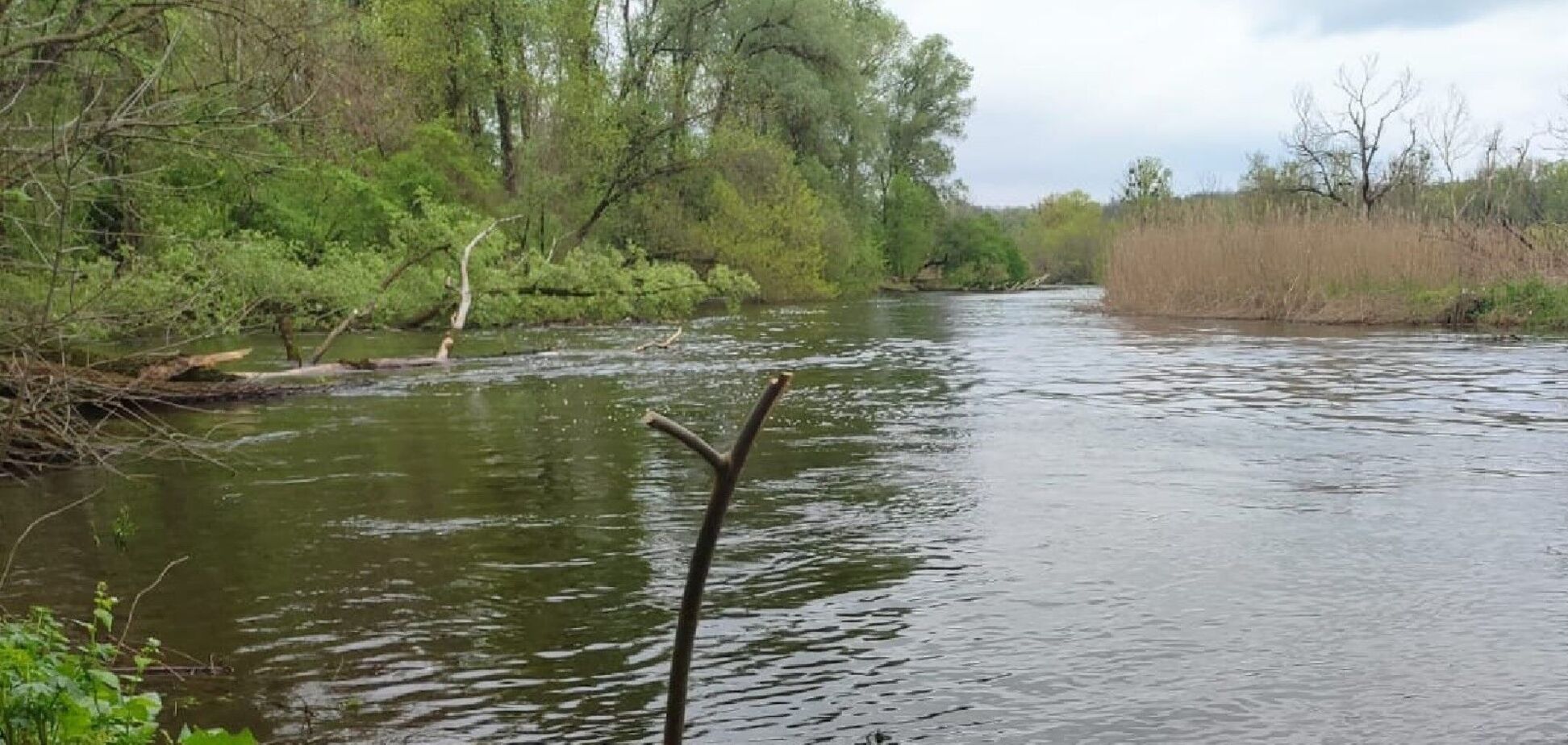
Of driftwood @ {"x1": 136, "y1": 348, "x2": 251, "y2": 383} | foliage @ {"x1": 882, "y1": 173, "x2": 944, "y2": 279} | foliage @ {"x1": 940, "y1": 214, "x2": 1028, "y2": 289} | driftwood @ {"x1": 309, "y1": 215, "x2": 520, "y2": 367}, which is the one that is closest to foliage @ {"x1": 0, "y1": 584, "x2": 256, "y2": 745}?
driftwood @ {"x1": 136, "y1": 348, "x2": 251, "y2": 383}

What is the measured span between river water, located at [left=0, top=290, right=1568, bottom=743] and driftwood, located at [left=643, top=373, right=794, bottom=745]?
355 cm

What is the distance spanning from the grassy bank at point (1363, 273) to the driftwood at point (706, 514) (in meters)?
31.7

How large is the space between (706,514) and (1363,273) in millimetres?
33726

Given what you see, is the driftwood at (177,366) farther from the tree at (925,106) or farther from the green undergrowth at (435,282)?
the tree at (925,106)

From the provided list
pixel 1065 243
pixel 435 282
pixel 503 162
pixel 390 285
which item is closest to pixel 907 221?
pixel 1065 243

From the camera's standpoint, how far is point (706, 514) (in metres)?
2.38

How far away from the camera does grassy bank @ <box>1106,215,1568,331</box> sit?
30.9 meters

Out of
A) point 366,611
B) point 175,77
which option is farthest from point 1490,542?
point 175,77

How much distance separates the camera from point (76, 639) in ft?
24.2

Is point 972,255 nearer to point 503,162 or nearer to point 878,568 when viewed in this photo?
point 503,162

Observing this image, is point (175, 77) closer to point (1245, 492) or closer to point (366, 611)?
point (366, 611)

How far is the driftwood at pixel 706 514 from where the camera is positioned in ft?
7.39

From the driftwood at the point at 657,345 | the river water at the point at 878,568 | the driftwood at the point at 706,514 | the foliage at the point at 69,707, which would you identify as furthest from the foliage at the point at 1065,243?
the driftwood at the point at 706,514

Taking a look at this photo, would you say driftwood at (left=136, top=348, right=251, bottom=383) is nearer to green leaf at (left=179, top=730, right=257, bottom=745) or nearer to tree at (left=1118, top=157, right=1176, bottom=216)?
green leaf at (left=179, top=730, right=257, bottom=745)
